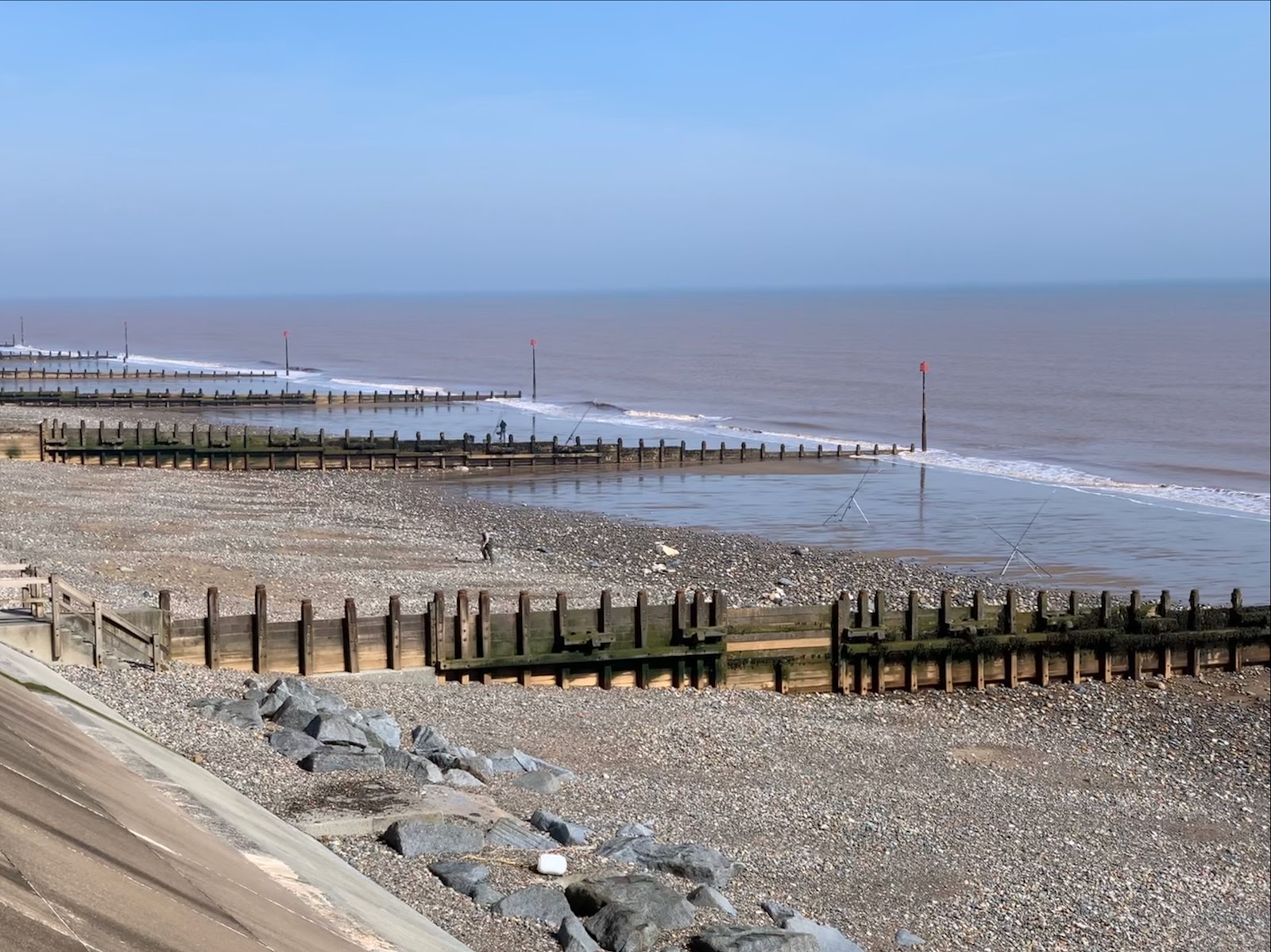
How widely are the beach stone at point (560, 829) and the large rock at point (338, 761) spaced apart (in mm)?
1810

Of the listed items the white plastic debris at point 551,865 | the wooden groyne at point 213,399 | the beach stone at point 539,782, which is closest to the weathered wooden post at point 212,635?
the beach stone at point 539,782

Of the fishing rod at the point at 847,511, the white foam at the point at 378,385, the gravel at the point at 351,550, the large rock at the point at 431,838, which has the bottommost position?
the fishing rod at the point at 847,511

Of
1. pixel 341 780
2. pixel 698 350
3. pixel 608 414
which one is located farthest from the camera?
pixel 698 350

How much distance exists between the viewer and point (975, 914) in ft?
47.9

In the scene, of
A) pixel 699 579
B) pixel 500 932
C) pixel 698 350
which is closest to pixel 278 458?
pixel 699 579

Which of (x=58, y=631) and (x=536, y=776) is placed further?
(x=58, y=631)

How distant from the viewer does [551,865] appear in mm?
12523

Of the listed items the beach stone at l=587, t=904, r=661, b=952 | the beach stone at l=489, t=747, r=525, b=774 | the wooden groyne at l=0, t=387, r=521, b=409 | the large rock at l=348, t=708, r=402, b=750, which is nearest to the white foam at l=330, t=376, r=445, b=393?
the wooden groyne at l=0, t=387, r=521, b=409

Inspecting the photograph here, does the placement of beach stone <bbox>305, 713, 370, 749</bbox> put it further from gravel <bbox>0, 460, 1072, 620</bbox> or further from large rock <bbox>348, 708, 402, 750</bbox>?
gravel <bbox>0, 460, 1072, 620</bbox>

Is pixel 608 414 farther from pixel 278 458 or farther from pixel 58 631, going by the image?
pixel 58 631

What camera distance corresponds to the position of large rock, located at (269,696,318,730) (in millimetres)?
16219

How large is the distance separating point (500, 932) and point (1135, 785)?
1252 centimetres

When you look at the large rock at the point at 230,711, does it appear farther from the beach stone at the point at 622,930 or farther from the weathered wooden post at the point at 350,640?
the beach stone at the point at 622,930

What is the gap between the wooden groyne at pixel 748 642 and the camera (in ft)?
69.7
